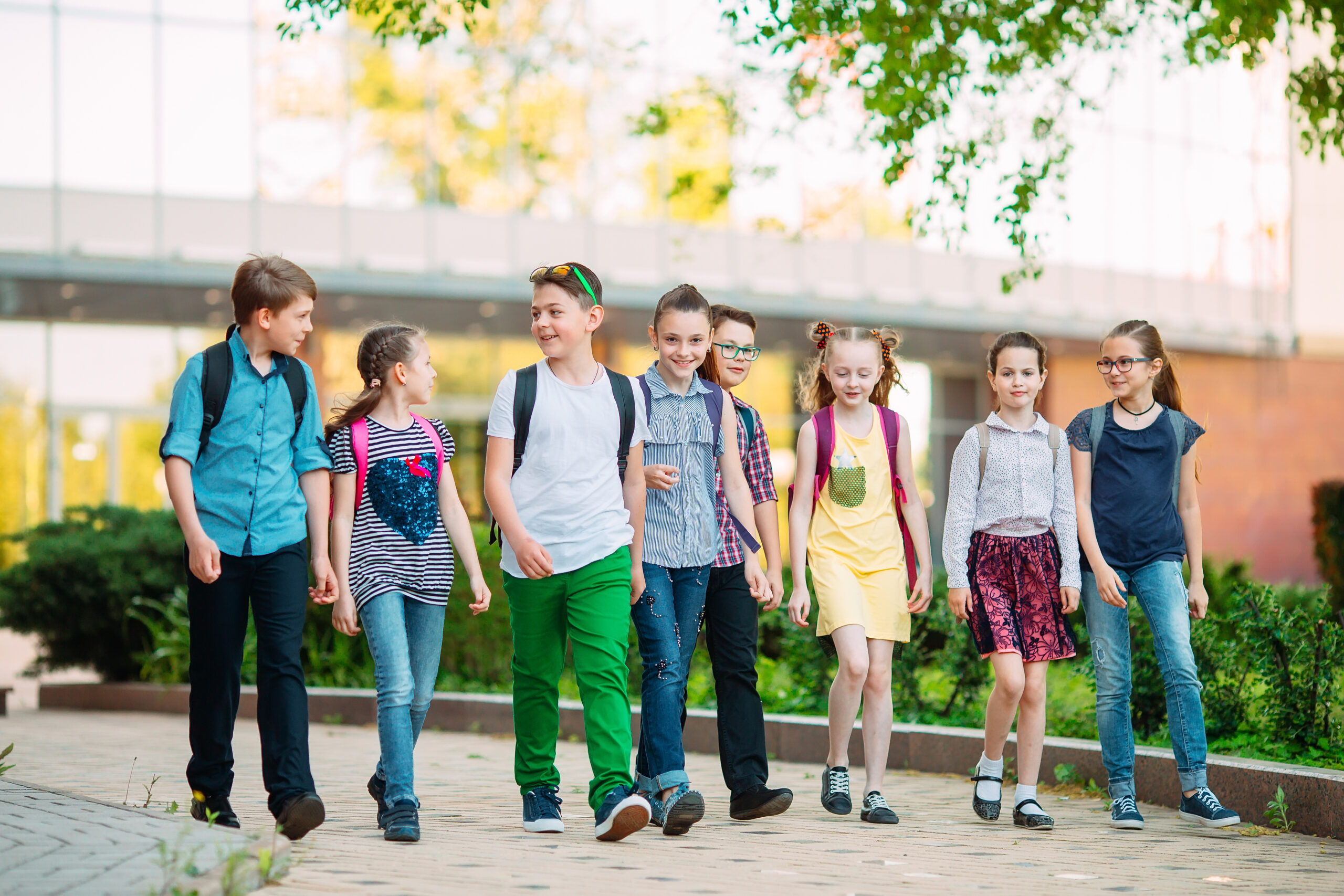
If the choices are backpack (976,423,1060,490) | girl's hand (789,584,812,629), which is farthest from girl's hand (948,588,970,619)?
girl's hand (789,584,812,629)

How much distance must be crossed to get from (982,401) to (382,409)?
77.6ft

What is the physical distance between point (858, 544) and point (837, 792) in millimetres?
944

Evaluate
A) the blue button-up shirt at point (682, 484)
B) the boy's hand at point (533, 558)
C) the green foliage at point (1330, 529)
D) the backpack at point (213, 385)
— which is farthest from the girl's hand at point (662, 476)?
the green foliage at point (1330, 529)

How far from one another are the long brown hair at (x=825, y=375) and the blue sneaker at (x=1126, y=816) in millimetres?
1765

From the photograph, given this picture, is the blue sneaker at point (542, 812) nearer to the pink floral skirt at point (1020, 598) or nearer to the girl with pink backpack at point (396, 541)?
the girl with pink backpack at point (396, 541)

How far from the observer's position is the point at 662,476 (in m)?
5.05

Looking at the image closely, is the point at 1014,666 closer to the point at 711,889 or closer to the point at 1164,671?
the point at 1164,671

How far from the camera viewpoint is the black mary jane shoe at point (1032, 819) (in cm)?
518

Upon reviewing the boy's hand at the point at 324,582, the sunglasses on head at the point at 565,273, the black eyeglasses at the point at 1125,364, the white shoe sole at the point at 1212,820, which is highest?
the sunglasses on head at the point at 565,273

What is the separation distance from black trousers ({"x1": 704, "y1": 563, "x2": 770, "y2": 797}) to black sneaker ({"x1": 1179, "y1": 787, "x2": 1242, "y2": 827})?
156 cm

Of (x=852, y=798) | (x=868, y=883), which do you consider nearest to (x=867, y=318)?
(x=852, y=798)

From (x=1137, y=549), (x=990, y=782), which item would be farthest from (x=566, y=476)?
(x=1137, y=549)

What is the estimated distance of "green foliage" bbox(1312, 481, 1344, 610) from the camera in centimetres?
1302

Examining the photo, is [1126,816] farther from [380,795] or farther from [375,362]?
[375,362]
